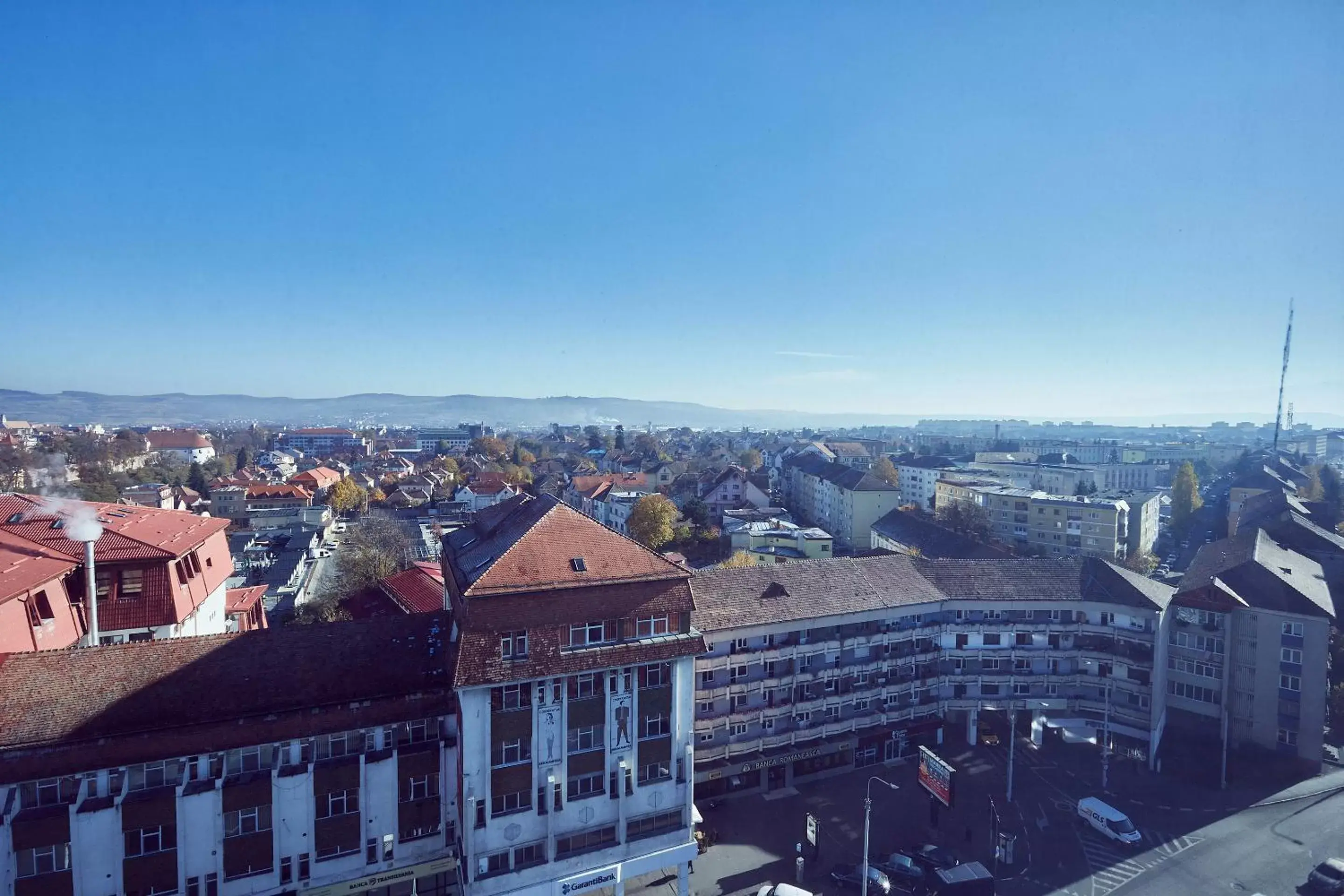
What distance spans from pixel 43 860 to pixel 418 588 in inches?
811

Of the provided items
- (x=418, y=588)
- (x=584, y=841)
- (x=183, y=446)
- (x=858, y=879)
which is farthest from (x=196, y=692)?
(x=183, y=446)

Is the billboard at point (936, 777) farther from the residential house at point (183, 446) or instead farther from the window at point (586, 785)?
the residential house at point (183, 446)

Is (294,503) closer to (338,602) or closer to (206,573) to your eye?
(338,602)

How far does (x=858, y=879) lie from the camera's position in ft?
94.8

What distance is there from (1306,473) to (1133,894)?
492 feet

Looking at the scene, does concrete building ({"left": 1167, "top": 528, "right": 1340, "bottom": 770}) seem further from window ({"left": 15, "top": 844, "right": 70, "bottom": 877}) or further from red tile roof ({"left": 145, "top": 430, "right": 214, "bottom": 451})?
red tile roof ({"left": 145, "top": 430, "right": 214, "bottom": 451})

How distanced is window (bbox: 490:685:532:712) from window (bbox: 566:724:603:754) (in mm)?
2179

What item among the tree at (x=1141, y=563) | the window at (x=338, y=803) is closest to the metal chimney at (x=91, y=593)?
the window at (x=338, y=803)

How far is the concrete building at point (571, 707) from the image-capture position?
77.1ft

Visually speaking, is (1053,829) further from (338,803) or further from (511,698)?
(338,803)

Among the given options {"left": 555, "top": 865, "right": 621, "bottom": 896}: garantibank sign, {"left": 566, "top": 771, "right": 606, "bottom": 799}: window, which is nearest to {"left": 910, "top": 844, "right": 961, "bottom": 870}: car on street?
{"left": 555, "top": 865, "right": 621, "bottom": 896}: garantibank sign

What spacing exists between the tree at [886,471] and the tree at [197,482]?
381 ft

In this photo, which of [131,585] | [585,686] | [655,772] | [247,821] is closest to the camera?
[247,821]

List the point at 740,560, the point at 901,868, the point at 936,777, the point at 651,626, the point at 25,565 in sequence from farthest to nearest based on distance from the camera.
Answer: the point at 740,560 → the point at 936,777 → the point at 901,868 → the point at 651,626 → the point at 25,565
